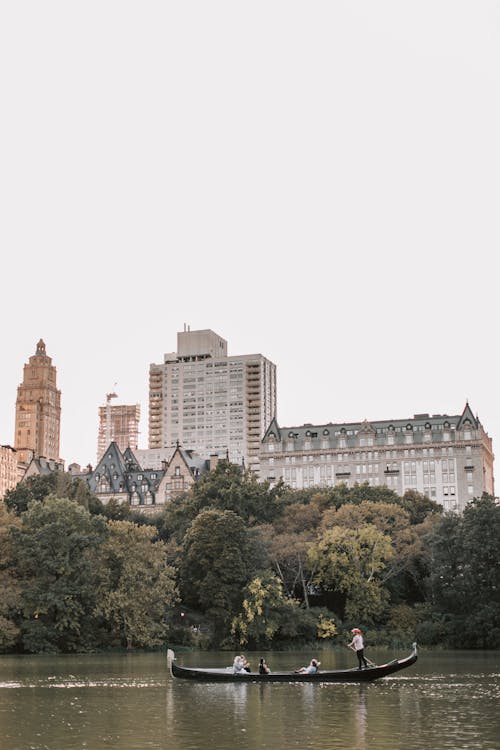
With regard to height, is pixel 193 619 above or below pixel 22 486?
below

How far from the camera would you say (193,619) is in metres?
104

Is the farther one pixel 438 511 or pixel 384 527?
pixel 438 511

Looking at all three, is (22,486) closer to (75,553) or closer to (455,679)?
(75,553)

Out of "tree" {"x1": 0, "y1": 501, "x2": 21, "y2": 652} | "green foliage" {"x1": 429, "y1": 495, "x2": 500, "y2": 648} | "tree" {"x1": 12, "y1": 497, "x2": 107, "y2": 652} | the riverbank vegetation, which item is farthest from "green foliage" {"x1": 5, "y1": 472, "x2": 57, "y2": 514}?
"green foliage" {"x1": 429, "y1": 495, "x2": 500, "y2": 648}

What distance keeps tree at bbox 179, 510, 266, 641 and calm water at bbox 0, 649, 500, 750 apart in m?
37.8

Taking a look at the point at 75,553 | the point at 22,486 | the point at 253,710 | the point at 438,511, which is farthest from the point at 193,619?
the point at 253,710

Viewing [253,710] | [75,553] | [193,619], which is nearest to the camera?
[253,710]

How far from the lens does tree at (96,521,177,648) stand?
91.0 metres

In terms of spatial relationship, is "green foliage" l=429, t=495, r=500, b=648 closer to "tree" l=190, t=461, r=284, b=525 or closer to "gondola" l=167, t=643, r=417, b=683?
"tree" l=190, t=461, r=284, b=525

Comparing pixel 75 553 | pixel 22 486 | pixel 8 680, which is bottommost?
pixel 8 680

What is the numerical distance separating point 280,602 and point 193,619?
12495 millimetres

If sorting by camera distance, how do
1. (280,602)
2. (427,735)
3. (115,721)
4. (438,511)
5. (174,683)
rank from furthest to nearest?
1. (438,511)
2. (280,602)
3. (174,683)
4. (115,721)
5. (427,735)

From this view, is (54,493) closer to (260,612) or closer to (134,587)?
(134,587)

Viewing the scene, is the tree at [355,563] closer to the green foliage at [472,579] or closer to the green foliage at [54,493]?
the green foliage at [472,579]
